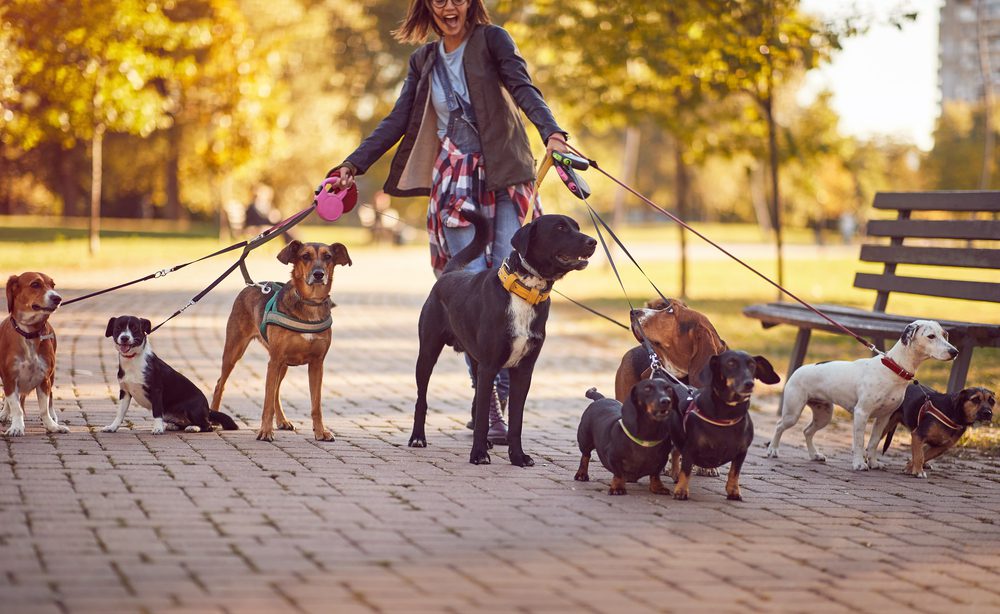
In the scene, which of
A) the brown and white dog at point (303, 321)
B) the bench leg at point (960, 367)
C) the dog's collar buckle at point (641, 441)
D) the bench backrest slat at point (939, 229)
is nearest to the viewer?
the dog's collar buckle at point (641, 441)

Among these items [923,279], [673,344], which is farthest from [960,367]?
[673,344]

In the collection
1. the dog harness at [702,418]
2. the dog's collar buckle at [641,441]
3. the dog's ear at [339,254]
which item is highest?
the dog's ear at [339,254]

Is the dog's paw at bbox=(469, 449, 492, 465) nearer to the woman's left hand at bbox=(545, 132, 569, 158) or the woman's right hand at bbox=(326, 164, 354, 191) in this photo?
the woman's left hand at bbox=(545, 132, 569, 158)

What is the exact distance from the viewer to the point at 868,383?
696 cm

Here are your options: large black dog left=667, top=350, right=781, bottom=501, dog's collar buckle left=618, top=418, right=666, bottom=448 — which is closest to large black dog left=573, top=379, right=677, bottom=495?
dog's collar buckle left=618, top=418, right=666, bottom=448

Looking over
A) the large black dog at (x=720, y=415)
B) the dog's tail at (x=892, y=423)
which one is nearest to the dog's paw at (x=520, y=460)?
the large black dog at (x=720, y=415)

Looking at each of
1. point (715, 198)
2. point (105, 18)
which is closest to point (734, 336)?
point (105, 18)

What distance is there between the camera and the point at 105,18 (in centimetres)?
2333

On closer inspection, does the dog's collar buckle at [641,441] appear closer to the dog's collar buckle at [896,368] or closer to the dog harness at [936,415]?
the dog's collar buckle at [896,368]

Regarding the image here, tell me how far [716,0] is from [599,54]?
317 cm

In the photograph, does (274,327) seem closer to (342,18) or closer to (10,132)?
(10,132)

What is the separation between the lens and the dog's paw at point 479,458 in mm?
6547

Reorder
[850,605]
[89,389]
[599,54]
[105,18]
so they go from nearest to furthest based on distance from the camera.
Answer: [850,605] < [89,389] < [599,54] < [105,18]

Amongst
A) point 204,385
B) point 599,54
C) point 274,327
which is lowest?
point 204,385
